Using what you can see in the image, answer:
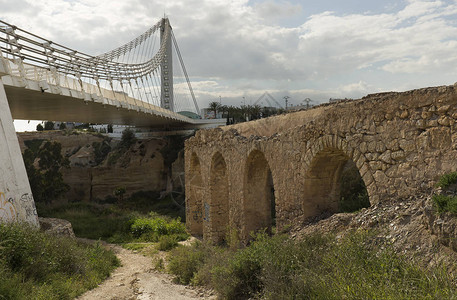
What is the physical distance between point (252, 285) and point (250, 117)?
35049 mm

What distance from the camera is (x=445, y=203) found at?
4289mm

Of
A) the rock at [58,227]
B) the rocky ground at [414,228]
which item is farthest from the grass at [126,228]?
the rocky ground at [414,228]

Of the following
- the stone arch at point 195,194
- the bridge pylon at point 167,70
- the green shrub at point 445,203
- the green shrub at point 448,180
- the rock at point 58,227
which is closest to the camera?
the green shrub at point 445,203

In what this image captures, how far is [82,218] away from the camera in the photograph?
1836 centimetres

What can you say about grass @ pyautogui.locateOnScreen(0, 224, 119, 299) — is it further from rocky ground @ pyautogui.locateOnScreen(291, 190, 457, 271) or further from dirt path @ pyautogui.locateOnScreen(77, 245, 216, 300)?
rocky ground @ pyautogui.locateOnScreen(291, 190, 457, 271)

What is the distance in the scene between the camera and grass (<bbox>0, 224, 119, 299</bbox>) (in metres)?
5.28

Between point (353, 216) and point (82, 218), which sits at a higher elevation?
point (353, 216)

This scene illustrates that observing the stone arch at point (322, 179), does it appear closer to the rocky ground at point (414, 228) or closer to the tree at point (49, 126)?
the rocky ground at point (414, 228)

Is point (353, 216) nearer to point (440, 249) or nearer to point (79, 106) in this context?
point (440, 249)

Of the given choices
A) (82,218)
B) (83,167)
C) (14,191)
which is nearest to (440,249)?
(14,191)

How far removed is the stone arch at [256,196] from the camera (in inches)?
398

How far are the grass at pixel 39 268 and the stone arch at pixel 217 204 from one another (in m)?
5.05

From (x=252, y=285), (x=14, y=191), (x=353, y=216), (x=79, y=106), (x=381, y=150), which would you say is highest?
(x=79, y=106)

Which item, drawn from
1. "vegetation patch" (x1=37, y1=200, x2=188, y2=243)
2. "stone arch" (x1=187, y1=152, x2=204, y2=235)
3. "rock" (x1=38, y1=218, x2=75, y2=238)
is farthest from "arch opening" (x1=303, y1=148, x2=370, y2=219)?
"stone arch" (x1=187, y1=152, x2=204, y2=235)
